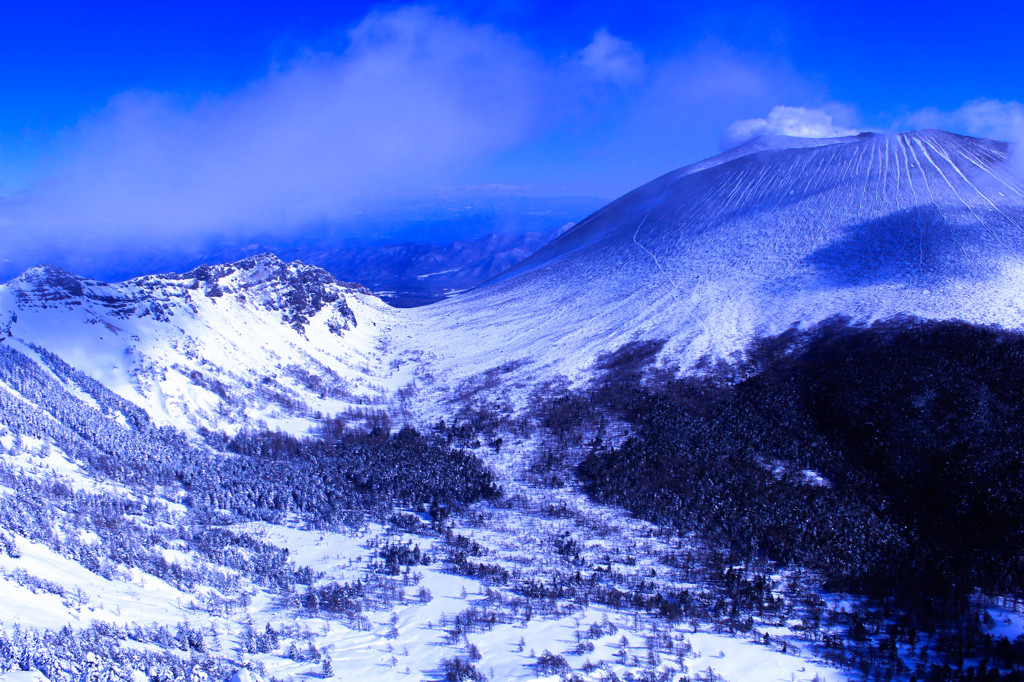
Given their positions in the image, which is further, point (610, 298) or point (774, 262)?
point (610, 298)

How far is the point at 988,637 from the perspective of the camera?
752 inches

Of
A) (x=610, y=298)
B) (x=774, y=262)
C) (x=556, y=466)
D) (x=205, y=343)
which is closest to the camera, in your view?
(x=556, y=466)

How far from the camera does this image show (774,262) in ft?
214

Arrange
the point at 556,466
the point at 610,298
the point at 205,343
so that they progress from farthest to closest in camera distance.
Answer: the point at 610,298, the point at 205,343, the point at 556,466

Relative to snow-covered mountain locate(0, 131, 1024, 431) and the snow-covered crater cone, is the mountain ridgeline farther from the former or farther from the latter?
the snow-covered crater cone

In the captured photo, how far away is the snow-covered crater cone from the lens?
171 feet

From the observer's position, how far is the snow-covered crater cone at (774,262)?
5225 centimetres

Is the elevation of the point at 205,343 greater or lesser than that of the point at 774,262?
lesser

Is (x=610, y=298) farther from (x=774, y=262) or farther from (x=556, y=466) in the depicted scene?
(x=556, y=466)

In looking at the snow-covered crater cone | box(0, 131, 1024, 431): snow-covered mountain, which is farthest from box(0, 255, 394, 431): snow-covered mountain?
the snow-covered crater cone

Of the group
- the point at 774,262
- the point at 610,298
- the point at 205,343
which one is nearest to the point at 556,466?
the point at 205,343

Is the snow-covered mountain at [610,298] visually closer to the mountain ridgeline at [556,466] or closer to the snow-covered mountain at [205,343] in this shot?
the snow-covered mountain at [205,343]

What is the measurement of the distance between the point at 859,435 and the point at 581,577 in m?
20.9

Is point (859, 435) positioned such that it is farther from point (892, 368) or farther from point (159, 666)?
point (159, 666)
